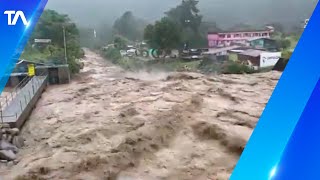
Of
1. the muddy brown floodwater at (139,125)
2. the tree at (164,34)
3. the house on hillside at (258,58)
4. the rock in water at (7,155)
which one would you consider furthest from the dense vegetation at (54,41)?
the rock in water at (7,155)

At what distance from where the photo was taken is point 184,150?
10.5 ft

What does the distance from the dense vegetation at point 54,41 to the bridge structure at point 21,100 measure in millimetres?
299

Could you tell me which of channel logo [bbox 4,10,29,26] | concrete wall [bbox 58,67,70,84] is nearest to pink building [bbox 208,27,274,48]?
concrete wall [bbox 58,67,70,84]

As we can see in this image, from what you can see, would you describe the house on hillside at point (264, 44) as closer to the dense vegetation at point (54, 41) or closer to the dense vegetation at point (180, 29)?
the dense vegetation at point (180, 29)

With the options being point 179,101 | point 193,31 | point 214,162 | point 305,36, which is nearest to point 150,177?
point 214,162

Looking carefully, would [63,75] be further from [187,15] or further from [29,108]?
[187,15]

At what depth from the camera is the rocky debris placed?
3.15 meters

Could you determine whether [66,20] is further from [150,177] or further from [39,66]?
[150,177]

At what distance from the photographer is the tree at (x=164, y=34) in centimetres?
504

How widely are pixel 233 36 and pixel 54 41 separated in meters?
2.31

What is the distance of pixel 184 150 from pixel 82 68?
3292 mm

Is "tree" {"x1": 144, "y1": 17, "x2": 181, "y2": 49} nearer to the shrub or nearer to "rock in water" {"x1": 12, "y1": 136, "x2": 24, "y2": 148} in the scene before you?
the shrub

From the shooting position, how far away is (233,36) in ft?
16.7

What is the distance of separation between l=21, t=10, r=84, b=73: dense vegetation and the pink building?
5.67 ft
